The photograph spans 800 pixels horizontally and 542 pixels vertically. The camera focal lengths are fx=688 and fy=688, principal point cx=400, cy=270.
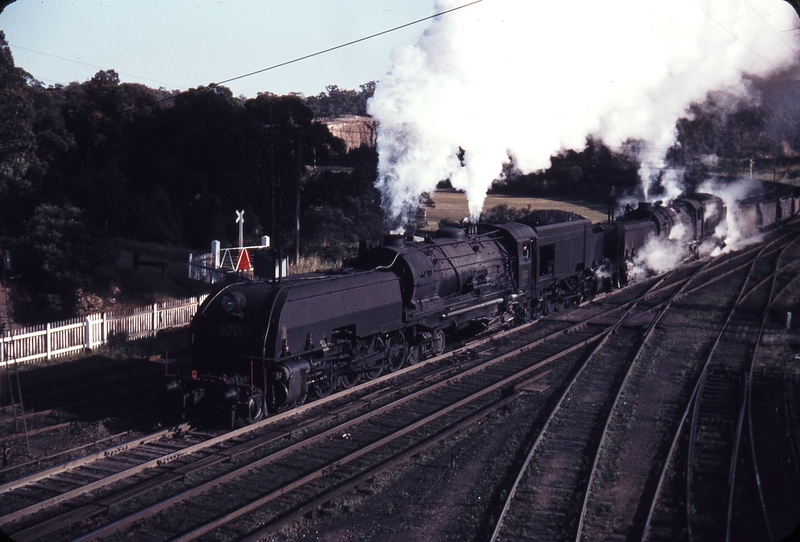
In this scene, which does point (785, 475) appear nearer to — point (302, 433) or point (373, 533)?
point (373, 533)

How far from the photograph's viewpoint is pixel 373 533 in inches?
329

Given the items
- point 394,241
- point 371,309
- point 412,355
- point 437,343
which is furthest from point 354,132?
point 371,309

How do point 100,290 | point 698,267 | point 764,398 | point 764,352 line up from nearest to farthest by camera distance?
point 764,398 → point 764,352 → point 100,290 → point 698,267

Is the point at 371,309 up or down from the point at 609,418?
up

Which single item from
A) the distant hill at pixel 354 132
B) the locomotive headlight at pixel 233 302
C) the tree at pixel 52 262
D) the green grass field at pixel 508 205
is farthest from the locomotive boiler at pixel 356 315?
the distant hill at pixel 354 132

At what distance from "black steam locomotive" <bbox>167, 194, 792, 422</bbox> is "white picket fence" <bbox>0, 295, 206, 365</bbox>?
5.83 m

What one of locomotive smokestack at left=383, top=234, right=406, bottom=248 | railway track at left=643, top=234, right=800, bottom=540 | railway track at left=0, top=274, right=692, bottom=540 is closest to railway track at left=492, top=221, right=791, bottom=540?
railway track at left=643, top=234, right=800, bottom=540

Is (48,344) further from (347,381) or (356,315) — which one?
(356,315)

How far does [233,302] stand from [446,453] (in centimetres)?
458

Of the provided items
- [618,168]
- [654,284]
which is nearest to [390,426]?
[654,284]

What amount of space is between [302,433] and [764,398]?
9.26m

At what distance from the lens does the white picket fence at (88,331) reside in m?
16.5

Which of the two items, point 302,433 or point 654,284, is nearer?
point 302,433

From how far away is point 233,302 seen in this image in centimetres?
1230
